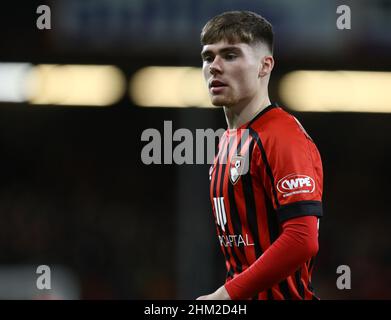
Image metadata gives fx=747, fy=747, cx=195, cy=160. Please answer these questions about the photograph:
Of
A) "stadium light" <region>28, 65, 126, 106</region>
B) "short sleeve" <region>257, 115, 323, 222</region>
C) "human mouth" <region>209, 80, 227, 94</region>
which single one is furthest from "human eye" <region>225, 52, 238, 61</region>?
"stadium light" <region>28, 65, 126, 106</region>

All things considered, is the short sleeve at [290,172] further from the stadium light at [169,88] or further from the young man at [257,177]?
the stadium light at [169,88]

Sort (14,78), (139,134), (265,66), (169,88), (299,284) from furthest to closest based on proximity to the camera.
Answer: (139,134)
(14,78)
(169,88)
(265,66)
(299,284)

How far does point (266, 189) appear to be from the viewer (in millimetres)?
3617

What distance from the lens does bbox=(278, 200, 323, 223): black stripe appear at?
135 inches

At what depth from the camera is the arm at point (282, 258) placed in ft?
11.0

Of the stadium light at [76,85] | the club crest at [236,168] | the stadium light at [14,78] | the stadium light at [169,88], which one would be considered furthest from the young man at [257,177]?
the stadium light at [14,78]

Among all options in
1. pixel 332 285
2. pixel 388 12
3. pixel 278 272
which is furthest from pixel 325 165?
pixel 278 272

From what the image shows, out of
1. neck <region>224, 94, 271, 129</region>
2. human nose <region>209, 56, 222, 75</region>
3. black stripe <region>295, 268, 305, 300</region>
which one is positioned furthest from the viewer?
neck <region>224, 94, 271, 129</region>

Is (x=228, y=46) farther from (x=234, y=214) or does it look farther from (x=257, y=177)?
(x=234, y=214)

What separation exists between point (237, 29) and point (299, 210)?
103 cm

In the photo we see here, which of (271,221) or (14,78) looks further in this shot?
(14,78)

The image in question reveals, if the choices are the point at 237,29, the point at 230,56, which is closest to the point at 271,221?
the point at 230,56

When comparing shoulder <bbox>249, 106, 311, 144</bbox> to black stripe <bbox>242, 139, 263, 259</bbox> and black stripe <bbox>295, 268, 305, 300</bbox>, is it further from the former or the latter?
black stripe <bbox>295, 268, 305, 300</bbox>

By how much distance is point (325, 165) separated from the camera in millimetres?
10992
